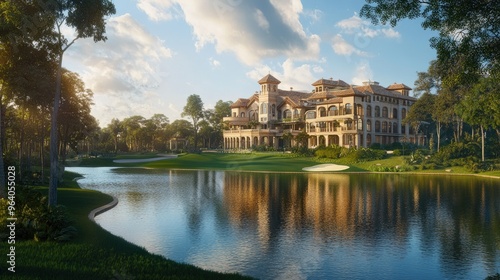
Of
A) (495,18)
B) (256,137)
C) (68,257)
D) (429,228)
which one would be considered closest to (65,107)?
(68,257)

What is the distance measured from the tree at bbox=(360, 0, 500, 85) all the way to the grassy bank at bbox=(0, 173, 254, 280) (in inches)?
331

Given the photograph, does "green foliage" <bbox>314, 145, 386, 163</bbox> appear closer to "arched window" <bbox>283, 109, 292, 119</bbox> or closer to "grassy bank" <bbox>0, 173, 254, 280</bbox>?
"arched window" <bbox>283, 109, 292, 119</bbox>

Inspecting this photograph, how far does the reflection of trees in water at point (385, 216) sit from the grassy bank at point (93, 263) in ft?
16.9

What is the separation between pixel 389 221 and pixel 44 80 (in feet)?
62.3

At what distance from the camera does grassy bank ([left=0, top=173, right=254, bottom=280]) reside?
34.1 feet

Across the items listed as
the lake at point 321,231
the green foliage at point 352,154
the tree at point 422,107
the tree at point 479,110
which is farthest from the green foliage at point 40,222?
the tree at point 422,107

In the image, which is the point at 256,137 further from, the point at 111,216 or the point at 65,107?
the point at 111,216

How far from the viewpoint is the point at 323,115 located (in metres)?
85.5

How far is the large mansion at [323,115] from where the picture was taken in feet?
261

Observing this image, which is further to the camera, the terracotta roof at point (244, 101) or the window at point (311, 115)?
the terracotta roof at point (244, 101)

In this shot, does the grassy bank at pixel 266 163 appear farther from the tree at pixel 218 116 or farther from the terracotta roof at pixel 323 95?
the tree at pixel 218 116

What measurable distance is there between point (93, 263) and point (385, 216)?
51.3 feet

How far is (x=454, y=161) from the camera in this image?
5700cm

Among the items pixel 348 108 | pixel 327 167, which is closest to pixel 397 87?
pixel 348 108
